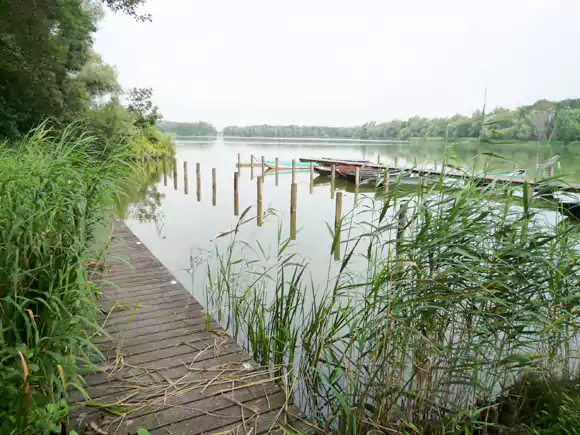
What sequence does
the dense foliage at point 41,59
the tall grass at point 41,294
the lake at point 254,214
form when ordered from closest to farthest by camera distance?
the tall grass at point 41,294 → the lake at point 254,214 → the dense foliage at point 41,59

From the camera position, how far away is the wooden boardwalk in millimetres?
1836

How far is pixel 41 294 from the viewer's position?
1.71m

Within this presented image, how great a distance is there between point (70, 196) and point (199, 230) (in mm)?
6285

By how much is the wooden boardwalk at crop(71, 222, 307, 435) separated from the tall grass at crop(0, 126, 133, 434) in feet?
0.70

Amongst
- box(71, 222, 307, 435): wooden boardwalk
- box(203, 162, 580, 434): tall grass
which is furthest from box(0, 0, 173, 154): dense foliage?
box(203, 162, 580, 434): tall grass

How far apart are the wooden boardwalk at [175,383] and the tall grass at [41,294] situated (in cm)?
21

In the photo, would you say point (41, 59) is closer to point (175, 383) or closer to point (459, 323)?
point (175, 383)

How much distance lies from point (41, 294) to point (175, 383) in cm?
85

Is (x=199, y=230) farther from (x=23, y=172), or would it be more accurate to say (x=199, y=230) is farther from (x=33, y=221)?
(x=33, y=221)

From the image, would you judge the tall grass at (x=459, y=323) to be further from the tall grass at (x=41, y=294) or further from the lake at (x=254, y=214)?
the tall grass at (x=41, y=294)

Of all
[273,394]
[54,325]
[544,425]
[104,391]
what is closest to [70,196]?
[54,325]

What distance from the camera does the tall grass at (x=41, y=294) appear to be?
1.33 metres

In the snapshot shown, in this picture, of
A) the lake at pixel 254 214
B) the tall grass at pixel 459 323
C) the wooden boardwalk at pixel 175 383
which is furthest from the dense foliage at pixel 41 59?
the tall grass at pixel 459 323

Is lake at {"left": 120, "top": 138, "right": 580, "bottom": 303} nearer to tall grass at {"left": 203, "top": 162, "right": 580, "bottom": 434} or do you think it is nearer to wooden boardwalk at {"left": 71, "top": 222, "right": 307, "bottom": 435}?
tall grass at {"left": 203, "top": 162, "right": 580, "bottom": 434}
